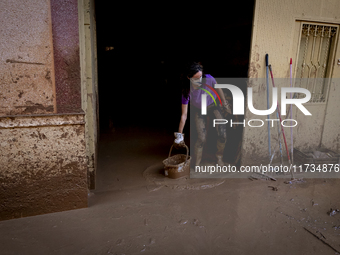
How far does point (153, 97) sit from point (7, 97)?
980 cm

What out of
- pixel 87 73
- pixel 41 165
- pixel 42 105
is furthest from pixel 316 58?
pixel 41 165

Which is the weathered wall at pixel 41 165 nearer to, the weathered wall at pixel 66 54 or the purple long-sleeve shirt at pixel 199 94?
the weathered wall at pixel 66 54

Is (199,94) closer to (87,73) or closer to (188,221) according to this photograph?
(87,73)

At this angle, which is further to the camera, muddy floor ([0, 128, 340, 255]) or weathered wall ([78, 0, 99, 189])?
Result: weathered wall ([78, 0, 99, 189])

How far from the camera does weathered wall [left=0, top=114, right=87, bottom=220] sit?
2.77 meters

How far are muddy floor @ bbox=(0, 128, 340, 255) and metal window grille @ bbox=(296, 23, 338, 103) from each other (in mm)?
1722

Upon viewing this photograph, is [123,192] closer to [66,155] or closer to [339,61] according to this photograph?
[66,155]

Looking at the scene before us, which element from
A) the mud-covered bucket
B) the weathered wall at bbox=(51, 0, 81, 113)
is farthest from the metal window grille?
the weathered wall at bbox=(51, 0, 81, 113)

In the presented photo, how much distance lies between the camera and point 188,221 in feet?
A: 9.78

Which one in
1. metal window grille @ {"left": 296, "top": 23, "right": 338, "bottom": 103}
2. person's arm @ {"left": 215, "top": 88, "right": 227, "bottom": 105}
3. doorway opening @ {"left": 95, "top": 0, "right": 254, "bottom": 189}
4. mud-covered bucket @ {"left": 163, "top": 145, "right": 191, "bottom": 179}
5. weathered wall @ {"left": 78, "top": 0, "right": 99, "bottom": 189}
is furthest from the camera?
doorway opening @ {"left": 95, "top": 0, "right": 254, "bottom": 189}

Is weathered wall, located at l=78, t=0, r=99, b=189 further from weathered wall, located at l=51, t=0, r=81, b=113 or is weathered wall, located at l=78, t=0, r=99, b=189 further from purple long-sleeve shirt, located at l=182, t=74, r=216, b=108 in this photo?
purple long-sleeve shirt, located at l=182, t=74, r=216, b=108

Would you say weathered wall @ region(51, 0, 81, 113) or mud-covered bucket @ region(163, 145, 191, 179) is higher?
weathered wall @ region(51, 0, 81, 113)

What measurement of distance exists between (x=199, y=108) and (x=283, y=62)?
5.37ft

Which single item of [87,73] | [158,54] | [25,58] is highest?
[158,54]
